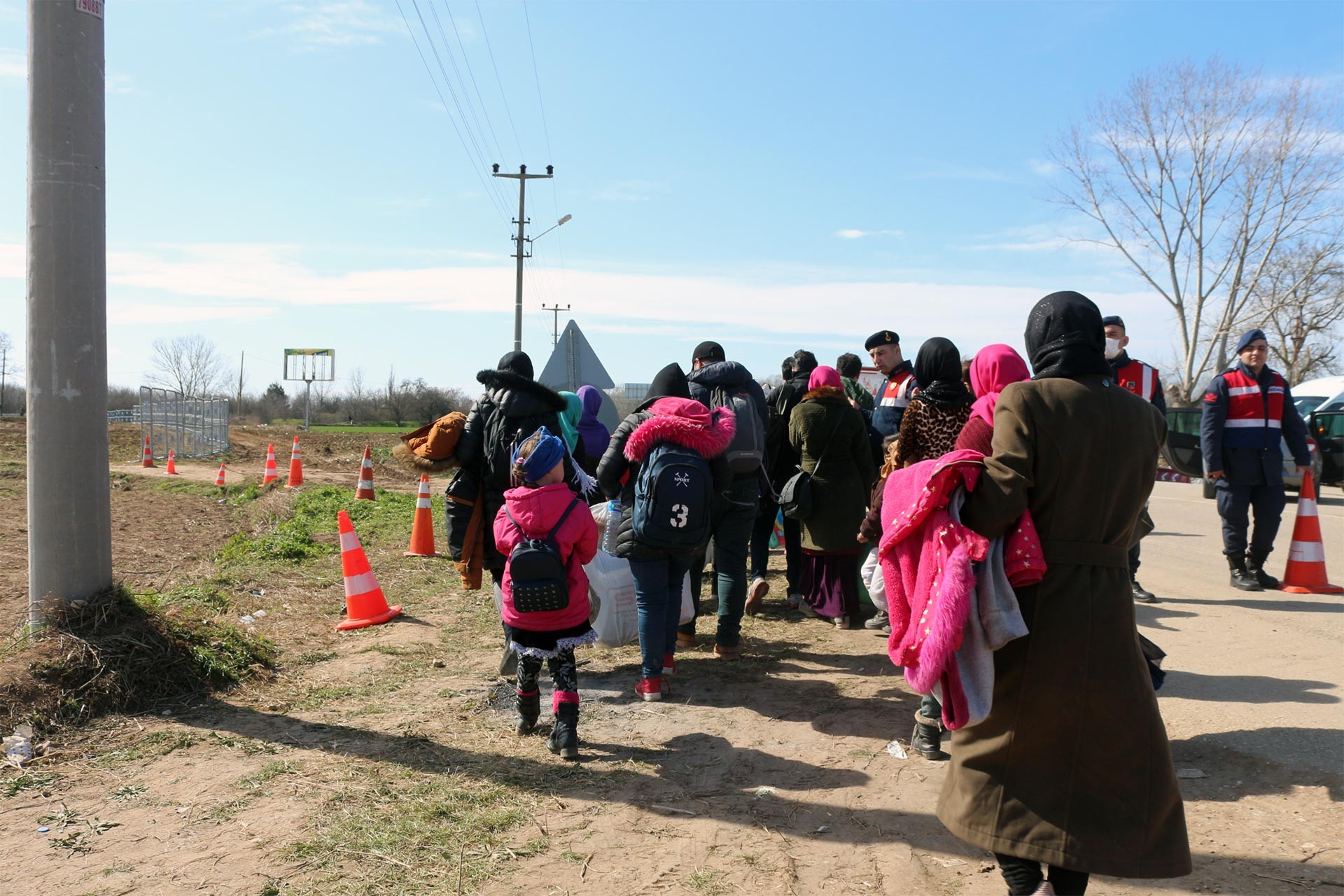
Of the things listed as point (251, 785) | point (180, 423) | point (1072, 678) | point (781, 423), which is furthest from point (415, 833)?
point (180, 423)

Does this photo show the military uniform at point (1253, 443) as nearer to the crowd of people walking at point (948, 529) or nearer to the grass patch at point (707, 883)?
the crowd of people walking at point (948, 529)

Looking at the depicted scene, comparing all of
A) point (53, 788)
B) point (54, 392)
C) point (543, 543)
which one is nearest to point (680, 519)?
point (543, 543)

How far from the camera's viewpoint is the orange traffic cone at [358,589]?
727 centimetres

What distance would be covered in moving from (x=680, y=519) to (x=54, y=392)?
11.3 ft

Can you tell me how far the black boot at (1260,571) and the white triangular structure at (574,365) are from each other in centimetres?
792

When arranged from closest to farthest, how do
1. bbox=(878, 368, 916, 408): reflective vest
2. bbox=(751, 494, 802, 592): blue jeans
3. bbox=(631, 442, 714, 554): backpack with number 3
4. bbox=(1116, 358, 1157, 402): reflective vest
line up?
bbox=(631, 442, 714, 554): backpack with number 3, bbox=(878, 368, 916, 408): reflective vest, bbox=(1116, 358, 1157, 402): reflective vest, bbox=(751, 494, 802, 592): blue jeans

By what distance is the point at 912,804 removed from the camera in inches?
154

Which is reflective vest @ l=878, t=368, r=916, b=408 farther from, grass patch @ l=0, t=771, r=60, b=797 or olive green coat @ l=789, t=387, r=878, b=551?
grass patch @ l=0, t=771, r=60, b=797

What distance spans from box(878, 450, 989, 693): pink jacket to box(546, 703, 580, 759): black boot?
211 centimetres

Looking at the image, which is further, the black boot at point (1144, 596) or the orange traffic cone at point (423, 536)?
the orange traffic cone at point (423, 536)

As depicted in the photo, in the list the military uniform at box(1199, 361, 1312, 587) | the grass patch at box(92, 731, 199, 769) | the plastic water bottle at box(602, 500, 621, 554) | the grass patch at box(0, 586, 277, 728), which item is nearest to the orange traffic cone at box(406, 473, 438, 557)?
the grass patch at box(0, 586, 277, 728)

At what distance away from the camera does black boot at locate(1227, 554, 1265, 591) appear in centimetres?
796

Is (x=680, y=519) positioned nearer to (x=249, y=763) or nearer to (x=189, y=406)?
(x=249, y=763)

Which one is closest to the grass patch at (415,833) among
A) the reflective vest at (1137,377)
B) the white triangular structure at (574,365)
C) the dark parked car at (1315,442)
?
the reflective vest at (1137,377)
